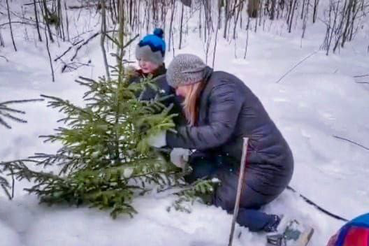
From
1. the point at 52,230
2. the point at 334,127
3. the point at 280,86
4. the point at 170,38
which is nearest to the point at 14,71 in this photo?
the point at 170,38

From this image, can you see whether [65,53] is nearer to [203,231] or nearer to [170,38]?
[170,38]

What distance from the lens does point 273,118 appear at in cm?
511

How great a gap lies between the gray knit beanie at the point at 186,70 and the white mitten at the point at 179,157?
0.55 metres

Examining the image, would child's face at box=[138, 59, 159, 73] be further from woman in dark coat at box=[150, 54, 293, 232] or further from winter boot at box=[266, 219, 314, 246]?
winter boot at box=[266, 219, 314, 246]

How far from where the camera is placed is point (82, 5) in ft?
27.0

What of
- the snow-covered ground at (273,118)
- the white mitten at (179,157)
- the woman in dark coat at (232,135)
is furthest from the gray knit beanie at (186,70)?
the snow-covered ground at (273,118)

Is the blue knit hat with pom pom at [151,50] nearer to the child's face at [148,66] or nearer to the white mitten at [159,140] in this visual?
the child's face at [148,66]

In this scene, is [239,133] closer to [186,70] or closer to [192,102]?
[192,102]

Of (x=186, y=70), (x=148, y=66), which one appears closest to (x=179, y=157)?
(x=186, y=70)

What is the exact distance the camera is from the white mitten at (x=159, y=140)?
3134 mm

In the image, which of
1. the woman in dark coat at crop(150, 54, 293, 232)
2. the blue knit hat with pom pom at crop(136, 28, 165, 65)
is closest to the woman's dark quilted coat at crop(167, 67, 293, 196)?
the woman in dark coat at crop(150, 54, 293, 232)

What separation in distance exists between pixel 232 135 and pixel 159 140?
0.44m

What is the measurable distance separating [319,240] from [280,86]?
2.94 metres

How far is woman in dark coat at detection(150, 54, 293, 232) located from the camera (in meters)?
3.25
